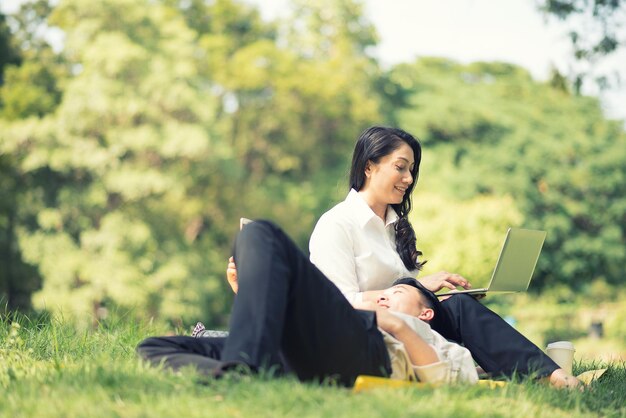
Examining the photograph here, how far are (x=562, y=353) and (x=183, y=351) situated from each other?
1805 millimetres

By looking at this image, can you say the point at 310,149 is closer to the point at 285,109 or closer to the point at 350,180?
the point at 285,109

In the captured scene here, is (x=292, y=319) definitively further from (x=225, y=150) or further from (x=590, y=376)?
(x=225, y=150)

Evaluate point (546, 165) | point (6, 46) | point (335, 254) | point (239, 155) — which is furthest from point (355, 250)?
point (546, 165)

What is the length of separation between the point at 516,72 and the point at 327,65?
10779 millimetres

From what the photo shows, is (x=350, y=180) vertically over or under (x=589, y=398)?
over

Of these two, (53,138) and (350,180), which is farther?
(53,138)

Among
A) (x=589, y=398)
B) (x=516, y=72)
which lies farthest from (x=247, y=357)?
(x=516, y=72)

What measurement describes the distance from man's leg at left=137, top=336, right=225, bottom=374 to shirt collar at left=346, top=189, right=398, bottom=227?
962 millimetres

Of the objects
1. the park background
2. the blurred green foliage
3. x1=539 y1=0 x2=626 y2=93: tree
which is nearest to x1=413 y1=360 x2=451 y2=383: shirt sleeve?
x1=539 y1=0 x2=626 y2=93: tree

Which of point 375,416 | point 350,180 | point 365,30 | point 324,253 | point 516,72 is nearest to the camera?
point 375,416

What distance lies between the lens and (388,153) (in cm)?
474

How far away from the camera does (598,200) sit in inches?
1246

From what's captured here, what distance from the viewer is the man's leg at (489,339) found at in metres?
4.06

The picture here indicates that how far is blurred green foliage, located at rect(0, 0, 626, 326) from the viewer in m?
23.1
